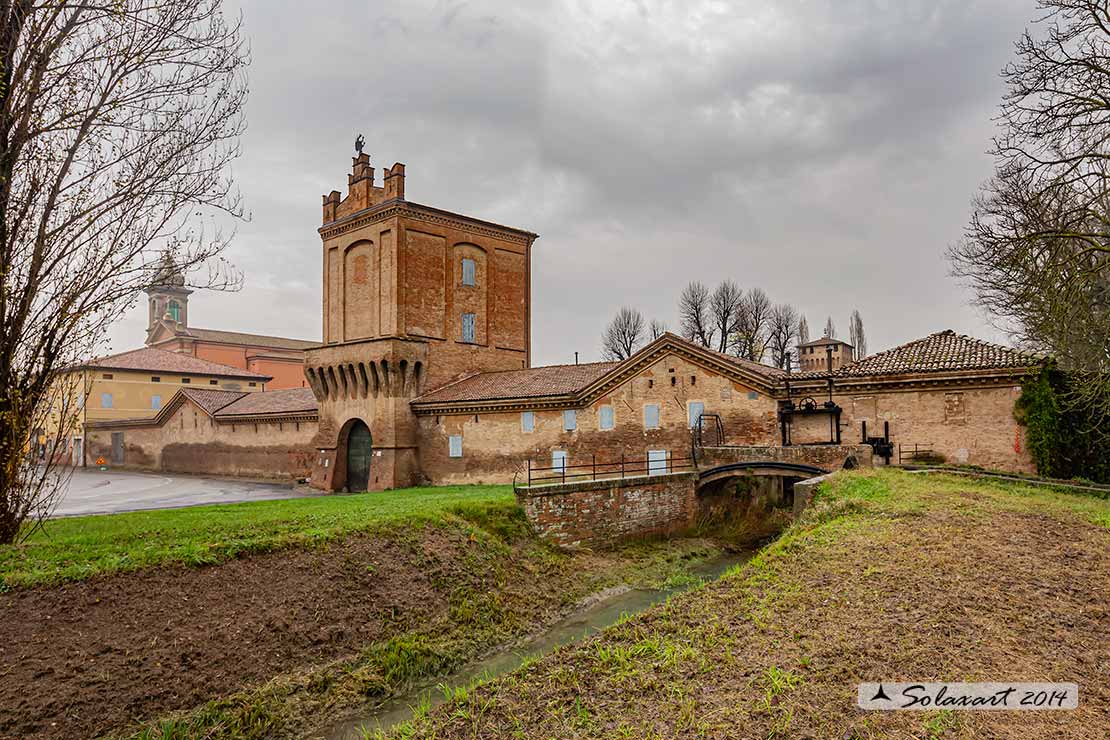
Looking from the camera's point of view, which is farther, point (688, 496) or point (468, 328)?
point (468, 328)

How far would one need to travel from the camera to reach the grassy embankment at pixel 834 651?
4.48 meters

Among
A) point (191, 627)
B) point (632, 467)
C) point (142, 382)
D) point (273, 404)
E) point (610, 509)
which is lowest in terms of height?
point (191, 627)

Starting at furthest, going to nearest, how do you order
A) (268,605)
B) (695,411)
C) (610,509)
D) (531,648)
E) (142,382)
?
(142,382), (695,411), (610,509), (531,648), (268,605)

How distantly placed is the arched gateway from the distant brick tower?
0.04 meters

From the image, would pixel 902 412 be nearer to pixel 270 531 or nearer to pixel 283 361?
pixel 270 531

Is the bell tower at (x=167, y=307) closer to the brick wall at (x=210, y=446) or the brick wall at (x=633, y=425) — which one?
the brick wall at (x=210, y=446)

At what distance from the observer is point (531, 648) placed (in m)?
11.8

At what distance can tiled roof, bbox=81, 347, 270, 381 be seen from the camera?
147 ft

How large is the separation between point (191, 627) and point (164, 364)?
44.8 meters

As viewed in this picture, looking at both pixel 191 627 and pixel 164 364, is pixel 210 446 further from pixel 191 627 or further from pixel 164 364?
pixel 191 627

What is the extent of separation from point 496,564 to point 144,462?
3523 centimetres

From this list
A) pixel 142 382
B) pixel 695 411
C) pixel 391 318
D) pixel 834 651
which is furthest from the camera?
pixel 142 382

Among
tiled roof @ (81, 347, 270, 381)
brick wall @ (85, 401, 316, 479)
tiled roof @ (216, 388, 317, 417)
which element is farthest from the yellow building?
tiled roof @ (216, 388, 317, 417)

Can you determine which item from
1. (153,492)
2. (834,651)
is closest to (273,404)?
(153,492)
